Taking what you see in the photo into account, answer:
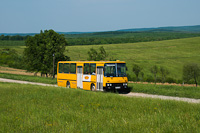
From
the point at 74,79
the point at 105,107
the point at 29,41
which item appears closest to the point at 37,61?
the point at 29,41

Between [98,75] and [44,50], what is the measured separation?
37518 mm

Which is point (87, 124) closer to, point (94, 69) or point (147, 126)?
point (147, 126)

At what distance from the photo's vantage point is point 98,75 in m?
25.6

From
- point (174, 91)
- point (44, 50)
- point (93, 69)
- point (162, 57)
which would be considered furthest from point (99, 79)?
point (162, 57)

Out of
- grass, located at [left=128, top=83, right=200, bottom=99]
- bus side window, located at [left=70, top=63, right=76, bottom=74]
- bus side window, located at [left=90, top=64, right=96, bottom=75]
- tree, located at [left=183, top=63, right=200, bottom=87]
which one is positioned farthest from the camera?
tree, located at [left=183, top=63, right=200, bottom=87]

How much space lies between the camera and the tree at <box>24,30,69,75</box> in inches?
2285

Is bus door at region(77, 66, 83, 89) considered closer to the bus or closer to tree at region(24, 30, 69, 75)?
the bus

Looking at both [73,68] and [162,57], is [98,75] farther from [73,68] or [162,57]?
[162,57]

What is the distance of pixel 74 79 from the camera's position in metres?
29.5

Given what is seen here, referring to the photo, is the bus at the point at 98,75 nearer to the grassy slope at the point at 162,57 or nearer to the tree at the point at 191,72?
the tree at the point at 191,72

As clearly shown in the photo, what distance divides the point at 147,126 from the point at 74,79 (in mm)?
21361

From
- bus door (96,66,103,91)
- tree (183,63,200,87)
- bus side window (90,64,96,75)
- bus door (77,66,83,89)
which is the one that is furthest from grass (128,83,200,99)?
tree (183,63,200,87)

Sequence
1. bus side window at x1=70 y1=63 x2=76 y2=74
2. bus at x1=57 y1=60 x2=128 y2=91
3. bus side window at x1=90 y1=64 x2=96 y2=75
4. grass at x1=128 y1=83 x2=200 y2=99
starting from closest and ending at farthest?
grass at x1=128 y1=83 x2=200 y2=99 < bus at x1=57 y1=60 x2=128 y2=91 < bus side window at x1=90 y1=64 x2=96 y2=75 < bus side window at x1=70 y1=63 x2=76 y2=74

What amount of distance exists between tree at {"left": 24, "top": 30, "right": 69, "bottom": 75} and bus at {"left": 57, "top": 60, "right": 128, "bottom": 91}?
2835 cm
